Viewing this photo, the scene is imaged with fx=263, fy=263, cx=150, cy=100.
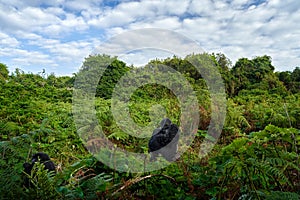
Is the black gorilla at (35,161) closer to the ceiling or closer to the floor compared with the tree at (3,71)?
closer to the floor

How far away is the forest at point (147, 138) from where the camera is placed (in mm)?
1724

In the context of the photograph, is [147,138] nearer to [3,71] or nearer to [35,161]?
[35,161]

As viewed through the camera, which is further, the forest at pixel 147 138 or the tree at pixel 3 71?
the tree at pixel 3 71

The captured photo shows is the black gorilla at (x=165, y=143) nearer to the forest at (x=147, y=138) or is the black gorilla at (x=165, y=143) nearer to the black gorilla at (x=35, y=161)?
the forest at (x=147, y=138)

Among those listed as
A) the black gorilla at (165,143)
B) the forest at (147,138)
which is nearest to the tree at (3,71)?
the forest at (147,138)

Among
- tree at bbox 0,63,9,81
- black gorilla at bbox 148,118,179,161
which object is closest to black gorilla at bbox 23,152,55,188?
black gorilla at bbox 148,118,179,161

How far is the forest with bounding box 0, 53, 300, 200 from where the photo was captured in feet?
5.65

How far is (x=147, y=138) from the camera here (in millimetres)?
5176

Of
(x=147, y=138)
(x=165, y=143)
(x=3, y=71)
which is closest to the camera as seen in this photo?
(x=165, y=143)

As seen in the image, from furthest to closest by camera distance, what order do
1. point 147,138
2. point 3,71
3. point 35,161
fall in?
point 3,71 → point 147,138 → point 35,161

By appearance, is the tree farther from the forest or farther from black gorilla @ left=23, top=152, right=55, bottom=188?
black gorilla @ left=23, top=152, right=55, bottom=188

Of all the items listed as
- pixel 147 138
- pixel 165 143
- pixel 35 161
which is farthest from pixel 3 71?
pixel 35 161

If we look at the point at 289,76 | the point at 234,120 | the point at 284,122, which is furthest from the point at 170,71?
the point at 289,76

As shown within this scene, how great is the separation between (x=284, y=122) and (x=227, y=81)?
5734 mm
